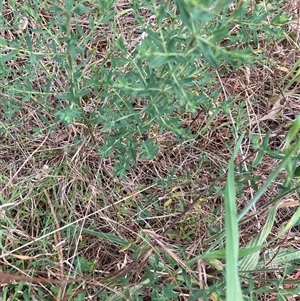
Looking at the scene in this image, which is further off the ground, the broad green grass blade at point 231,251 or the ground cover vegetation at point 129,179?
the broad green grass blade at point 231,251

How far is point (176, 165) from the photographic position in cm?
196

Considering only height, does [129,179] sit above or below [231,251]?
below

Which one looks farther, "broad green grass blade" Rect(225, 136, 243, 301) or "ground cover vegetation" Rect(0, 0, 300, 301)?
"ground cover vegetation" Rect(0, 0, 300, 301)

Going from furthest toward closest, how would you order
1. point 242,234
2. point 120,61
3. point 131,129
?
point 242,234
point 131,129
point 120,61

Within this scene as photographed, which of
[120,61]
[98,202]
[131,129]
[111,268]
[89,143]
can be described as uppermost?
[120,61]

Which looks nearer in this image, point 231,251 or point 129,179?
point 231,251

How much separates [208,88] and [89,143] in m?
0.56

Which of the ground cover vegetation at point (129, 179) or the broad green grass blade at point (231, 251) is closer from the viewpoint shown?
the broad green grass blade at point (231, 251)

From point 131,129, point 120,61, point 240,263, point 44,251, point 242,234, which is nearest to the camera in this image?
point 120,61

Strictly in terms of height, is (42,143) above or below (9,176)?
above

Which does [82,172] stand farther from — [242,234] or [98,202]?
[242,234]

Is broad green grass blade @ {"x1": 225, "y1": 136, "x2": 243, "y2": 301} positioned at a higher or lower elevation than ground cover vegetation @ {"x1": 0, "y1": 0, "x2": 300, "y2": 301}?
higher

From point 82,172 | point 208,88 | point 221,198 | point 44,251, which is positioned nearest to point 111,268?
point 44,251

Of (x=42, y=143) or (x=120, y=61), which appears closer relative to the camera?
(x=120, y=61)
